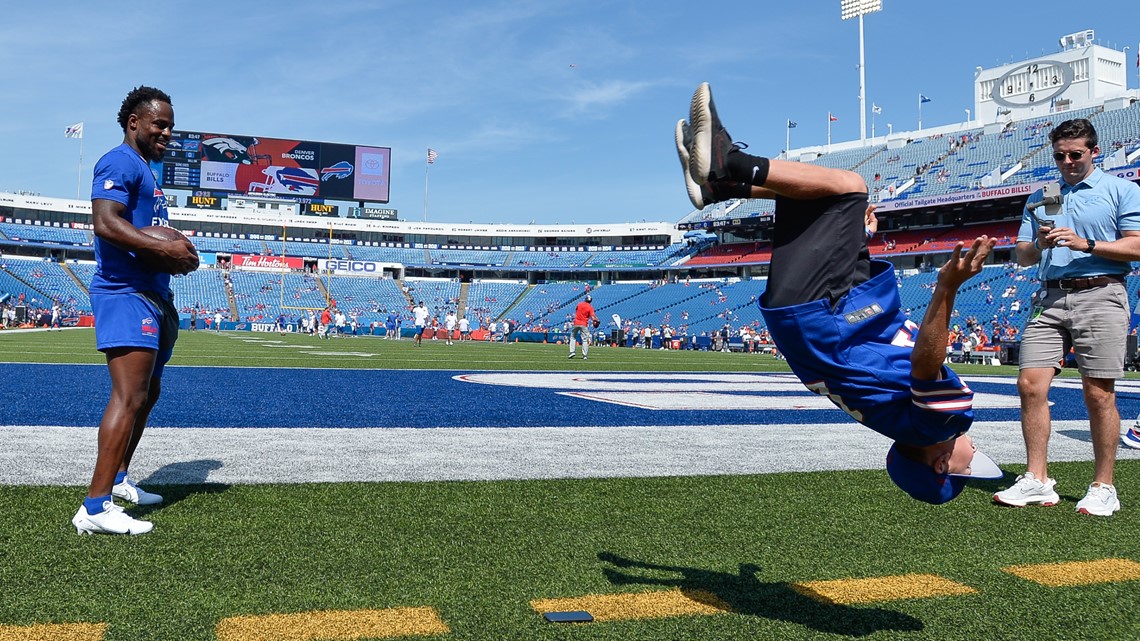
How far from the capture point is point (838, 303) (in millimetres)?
2537

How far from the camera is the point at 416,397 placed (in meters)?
9.49

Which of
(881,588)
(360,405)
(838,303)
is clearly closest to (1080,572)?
(881,588)

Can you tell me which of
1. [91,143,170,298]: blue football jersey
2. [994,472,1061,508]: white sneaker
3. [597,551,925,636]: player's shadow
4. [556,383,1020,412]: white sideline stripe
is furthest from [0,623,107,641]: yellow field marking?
[556,383,1020,412]: white sideline stripe

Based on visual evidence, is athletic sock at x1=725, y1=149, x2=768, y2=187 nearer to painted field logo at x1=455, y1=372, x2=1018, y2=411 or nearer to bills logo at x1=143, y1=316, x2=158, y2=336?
bills logo at x1=143, y1=316, x2=158, y2=336

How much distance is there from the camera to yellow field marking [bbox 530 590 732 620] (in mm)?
2518

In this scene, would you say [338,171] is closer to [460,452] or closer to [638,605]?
[460,452]

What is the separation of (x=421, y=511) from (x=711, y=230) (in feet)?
191

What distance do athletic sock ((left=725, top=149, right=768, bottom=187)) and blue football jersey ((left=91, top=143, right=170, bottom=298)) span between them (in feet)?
8.46

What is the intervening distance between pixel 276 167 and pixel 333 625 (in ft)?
232

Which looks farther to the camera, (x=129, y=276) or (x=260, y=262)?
(x=260, y=262)

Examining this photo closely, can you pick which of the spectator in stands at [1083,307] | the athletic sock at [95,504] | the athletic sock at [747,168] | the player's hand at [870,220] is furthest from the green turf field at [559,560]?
the athletic sock at [747,168]

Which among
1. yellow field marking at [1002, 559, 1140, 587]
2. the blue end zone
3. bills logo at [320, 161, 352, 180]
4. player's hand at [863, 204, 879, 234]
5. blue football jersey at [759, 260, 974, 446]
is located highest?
bills logo at [320, 161, 352, 180]

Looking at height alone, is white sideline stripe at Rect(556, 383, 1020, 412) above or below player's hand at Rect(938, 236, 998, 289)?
below

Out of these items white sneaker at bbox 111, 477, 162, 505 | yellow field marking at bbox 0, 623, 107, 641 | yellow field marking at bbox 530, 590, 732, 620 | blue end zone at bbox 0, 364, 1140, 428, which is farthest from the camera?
blue end zone at bbox 0, 364, 1140, 428
